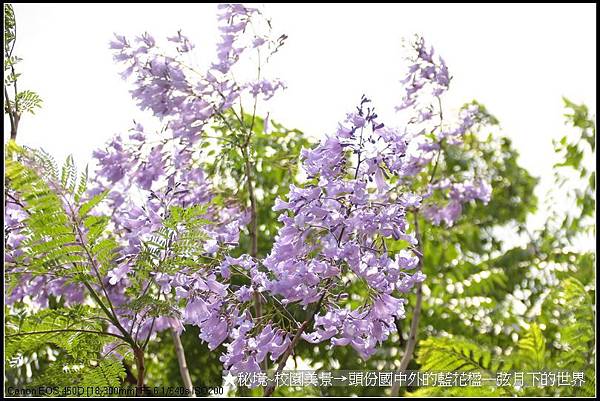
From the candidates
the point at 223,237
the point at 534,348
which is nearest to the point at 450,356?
the point at 534,348

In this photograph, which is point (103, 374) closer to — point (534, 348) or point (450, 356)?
point (450, 356)

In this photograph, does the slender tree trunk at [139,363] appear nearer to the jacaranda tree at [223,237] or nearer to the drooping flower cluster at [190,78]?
the jacaranda tree at [223,237]

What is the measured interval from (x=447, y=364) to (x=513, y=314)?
0.96 meters

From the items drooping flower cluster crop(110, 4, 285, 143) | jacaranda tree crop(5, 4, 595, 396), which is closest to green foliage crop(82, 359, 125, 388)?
jacaranda tree crop(5, 4, 595, 396)

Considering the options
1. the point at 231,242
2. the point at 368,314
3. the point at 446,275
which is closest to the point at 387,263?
the point at 368,314

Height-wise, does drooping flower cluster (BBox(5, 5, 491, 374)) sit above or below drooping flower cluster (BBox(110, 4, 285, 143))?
below

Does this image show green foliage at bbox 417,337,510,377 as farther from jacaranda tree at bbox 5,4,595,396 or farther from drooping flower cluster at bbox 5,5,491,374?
drooping flower cluster at bbox 5,5,491,374

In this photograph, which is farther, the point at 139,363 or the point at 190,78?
the point at 190,78

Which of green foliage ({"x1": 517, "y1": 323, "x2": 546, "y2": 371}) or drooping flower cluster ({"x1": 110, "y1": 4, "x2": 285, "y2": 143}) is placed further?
green foliage ({"x1": 517, "y1": 323, "x2": 546, "y2": 371})

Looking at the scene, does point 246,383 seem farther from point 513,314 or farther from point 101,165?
point 513,314

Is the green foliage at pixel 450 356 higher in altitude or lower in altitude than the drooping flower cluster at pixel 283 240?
lower

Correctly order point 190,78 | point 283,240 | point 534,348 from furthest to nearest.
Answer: point 534,348
point 190,78
point 283,240

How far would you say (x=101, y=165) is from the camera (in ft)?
4.26

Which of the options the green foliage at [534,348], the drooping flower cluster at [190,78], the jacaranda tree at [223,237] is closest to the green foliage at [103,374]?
the jacaranda tree at [223,237]
